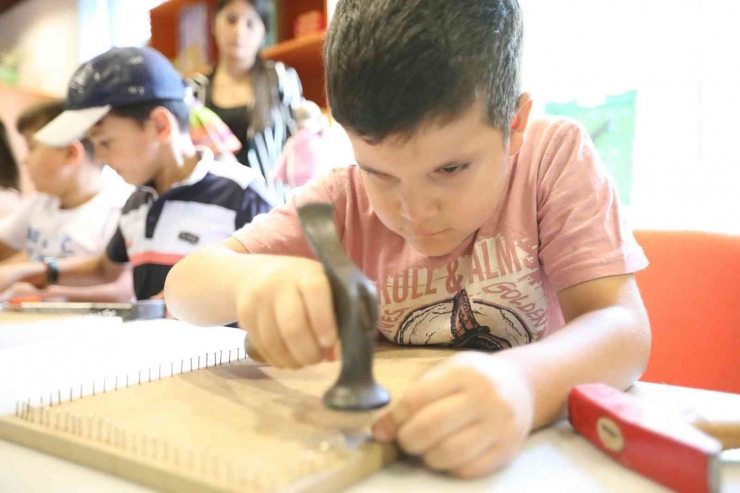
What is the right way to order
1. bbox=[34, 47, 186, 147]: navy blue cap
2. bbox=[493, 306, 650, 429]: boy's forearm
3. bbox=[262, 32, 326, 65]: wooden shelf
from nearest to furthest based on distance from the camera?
1. bbox=[493, 306, 650, 429]: boy's forearm
2. bbox=[34, 47, 186, 147]: navy blue cap
3. bbox=[262, 32, 326, 65]: wooden shelf

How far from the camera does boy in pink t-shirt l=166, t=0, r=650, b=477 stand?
39cm

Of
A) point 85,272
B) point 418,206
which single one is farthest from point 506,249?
point 85,272

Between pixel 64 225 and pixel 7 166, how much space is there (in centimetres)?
106

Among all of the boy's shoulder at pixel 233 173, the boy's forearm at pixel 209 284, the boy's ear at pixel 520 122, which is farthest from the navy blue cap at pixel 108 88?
the boy's ear at pixel 520 122

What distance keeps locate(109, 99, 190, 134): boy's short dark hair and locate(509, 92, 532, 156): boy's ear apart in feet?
3.36

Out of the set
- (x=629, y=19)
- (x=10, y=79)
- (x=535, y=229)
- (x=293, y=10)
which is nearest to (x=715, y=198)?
(x=629, y=19)

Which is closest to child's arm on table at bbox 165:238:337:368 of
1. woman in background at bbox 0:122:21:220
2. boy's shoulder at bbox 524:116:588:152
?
boy's shoulder at bbox 524:116:588:152

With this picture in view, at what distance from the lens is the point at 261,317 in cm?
46

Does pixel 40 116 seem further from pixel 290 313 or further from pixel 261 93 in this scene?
pixel 290 313

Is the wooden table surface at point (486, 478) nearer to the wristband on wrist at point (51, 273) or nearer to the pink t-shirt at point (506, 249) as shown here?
the pink t-shirt at point (506, 249)

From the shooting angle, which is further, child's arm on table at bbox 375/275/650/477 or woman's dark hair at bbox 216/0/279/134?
woman's dark hair at bbox 216/0/279/134

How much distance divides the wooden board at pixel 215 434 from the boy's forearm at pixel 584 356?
0.11 m

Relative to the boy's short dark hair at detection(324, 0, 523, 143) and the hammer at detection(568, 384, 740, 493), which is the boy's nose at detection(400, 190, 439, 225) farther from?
the hammer at detection(568, 384, 740, 493)

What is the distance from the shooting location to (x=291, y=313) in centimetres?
43
